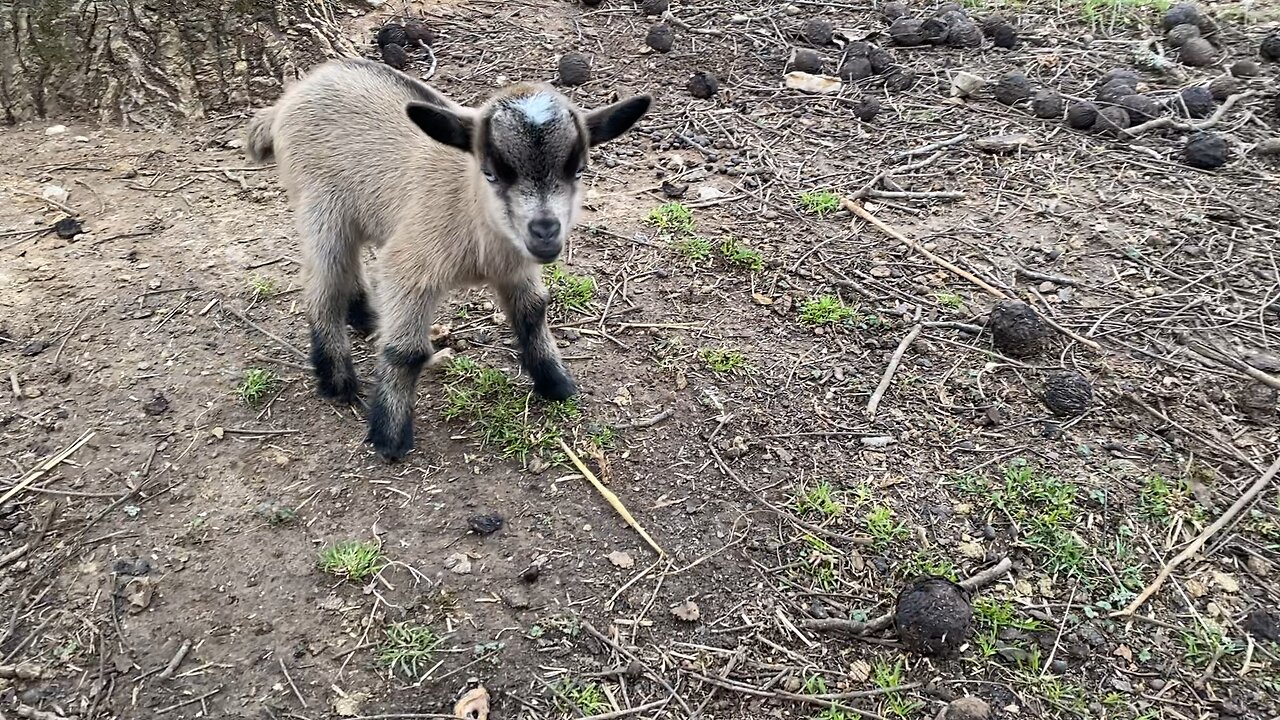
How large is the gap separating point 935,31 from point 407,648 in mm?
6182

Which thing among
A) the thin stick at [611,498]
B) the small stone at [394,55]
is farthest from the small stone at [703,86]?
the thin stick at [611,498]

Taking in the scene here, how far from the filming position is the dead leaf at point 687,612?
9.84 ft

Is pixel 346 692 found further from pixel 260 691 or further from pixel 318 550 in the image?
pixel 318 550

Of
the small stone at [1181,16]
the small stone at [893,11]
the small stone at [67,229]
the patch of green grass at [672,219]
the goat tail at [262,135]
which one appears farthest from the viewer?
the small stone at [893,11]

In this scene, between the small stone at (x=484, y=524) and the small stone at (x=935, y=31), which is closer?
the small stone at (x=484, y=524)

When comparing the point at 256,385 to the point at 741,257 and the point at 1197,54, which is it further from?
the point at 1197,54

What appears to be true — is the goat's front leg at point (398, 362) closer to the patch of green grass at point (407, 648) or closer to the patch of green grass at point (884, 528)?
the patch of green grass at point (407, 648)

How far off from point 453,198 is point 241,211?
2.10 metres

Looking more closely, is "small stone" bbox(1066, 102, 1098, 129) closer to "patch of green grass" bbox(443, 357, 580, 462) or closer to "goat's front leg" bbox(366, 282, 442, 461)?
"patch of green grass" bbox(443, 357, 580, 462)

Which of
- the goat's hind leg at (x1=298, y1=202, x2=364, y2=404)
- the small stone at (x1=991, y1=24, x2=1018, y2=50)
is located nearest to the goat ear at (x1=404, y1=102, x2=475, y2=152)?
the goat's hind leg at (x1=298, y1=202, x2=364, y2=404)

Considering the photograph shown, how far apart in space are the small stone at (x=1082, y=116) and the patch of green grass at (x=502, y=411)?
13.7 feet

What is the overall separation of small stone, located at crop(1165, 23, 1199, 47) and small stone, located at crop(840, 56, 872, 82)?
251cm

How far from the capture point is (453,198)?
3.57m

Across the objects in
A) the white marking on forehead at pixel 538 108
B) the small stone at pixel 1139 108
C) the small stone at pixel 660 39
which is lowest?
the small stone at pixel 660 39
